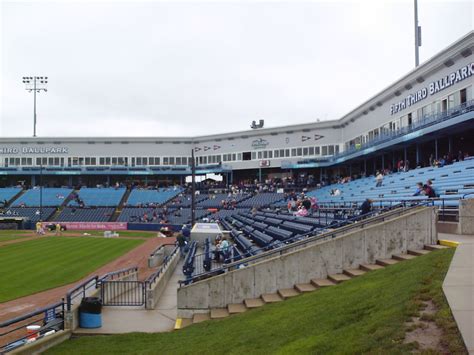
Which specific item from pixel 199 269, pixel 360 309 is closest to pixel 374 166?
pixel 199 269

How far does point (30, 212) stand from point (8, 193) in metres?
11.7

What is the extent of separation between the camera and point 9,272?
2331cm

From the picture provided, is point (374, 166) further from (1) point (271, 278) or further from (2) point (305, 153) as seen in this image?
(1) point (271, 278)

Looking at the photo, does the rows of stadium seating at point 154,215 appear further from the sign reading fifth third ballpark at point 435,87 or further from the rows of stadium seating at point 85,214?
the sign reading fifth third ballpark at point 435,87

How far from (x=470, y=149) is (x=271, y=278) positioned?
99.2ft

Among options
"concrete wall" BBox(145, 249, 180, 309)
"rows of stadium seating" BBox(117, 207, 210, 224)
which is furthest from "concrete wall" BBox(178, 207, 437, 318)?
"rows of stadium seating" BBox(117, 207, 210, 224)

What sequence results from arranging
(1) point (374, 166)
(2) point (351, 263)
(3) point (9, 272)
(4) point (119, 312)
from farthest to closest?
(1) point (374, 166) → (3) point (9, 272) → (4) point (119, 312) → (2) point (351, 263)

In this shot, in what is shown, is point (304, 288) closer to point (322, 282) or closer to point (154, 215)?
point (322, 282)

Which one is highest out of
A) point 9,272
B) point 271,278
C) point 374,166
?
point 374,166

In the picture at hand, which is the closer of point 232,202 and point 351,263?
point 351,263

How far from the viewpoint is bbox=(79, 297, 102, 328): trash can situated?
40.5 feet

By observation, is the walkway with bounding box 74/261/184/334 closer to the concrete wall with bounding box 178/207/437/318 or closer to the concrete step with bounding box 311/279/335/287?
the concrete wall with bounding box 178/207/437/318

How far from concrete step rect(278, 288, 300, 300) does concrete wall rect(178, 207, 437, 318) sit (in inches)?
5.4

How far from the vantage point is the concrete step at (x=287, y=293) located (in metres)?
12.1
